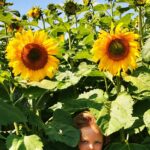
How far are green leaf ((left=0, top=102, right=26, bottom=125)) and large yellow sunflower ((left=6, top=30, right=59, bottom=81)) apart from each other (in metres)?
0.46

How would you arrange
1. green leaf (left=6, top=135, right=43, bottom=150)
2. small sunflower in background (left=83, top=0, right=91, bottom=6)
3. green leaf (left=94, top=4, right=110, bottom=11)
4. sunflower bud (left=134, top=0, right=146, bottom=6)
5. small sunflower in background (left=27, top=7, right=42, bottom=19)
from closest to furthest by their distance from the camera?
green leaf (left=6, top=135, right=43, bottom=150)
sunflower bud (left=134, top=0, right=146, bottom=6)
green leaf (left=94, top=4, right=110, bottom=11)
small sunflower in background (left=83, top=0, right=91, bottom=6)
small sunflower in background (left=27, top=7, right=42, bottom=19)

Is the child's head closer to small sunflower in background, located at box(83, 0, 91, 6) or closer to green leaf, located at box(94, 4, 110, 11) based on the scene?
green leaf, located at box(94, 4, 110, 11)

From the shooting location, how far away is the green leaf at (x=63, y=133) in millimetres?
2886

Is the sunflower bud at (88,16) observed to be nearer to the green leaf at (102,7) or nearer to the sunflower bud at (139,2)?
the green leaf at (102,7)

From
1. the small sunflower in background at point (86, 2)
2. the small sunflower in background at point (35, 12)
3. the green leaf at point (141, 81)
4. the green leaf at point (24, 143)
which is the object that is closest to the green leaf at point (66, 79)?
the green leaf at point (141, 81)

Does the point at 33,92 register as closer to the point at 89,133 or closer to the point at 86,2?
the point at 89,133

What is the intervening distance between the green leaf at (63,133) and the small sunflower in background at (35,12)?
3097 millimetres

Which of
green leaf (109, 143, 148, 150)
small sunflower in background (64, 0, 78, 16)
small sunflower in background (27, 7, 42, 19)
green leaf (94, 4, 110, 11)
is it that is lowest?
green leaf (109, 143, 148, 150)

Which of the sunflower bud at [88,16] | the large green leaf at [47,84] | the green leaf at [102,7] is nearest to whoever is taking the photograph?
the large green leaf at [47,84]

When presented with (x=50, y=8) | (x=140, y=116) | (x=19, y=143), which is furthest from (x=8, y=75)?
(x=50, y=8)

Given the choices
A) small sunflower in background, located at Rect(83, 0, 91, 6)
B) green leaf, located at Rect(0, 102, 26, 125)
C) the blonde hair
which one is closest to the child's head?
the blonde hair

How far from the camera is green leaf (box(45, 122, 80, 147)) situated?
2.89 metres

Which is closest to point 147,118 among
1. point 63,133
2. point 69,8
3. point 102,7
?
point 63,133

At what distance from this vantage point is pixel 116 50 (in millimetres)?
3211
